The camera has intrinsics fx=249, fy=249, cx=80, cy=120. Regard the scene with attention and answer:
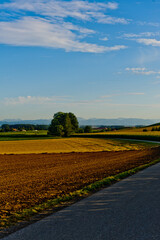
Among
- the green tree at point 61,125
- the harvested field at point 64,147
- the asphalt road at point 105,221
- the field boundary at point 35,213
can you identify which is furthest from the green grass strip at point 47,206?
the green tree at point 61,125

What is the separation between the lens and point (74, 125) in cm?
9262

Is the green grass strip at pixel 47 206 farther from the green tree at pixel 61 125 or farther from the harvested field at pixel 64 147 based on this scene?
the green tree at pixel 61 125

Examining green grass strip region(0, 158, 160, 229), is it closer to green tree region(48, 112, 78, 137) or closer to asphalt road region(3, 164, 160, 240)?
asphalt road region(3, 164, 160, 240)

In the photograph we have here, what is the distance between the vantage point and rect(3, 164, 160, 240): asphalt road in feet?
16.4

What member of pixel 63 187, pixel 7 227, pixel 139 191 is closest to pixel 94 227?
pixel 7 227

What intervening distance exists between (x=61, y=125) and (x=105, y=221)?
7752cm

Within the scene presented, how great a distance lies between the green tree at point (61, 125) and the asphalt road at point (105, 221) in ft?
241

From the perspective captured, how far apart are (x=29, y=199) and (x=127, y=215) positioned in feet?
13.0

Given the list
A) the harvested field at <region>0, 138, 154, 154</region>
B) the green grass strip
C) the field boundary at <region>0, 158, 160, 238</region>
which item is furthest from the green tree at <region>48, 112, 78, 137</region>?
the field boundary at <region>0, 158, 160, 238</region>

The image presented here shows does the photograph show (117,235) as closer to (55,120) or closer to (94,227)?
Result: (94,227)

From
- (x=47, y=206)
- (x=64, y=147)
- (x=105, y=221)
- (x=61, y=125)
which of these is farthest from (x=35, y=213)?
(x=61, y=125)

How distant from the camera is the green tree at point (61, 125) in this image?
81375mm

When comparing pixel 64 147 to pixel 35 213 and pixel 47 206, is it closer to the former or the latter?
pixel 47 206

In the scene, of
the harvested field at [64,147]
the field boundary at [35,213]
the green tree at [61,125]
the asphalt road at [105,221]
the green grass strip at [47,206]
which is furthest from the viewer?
the green tree at [61,125]
